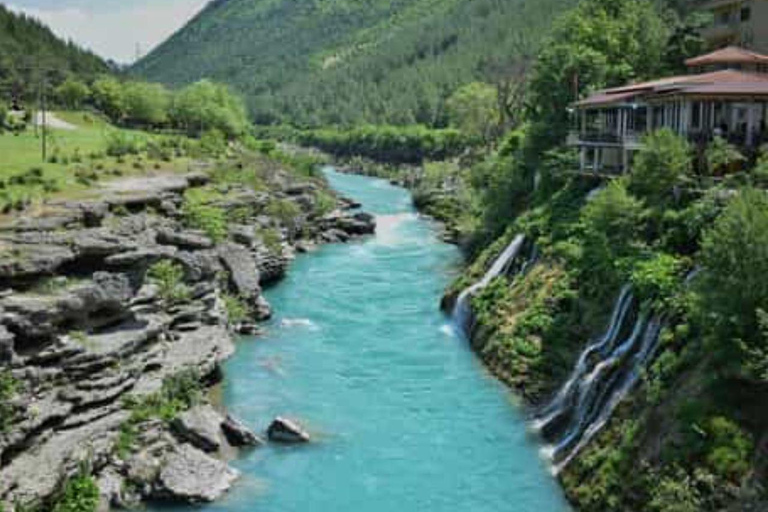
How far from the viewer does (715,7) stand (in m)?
67.2

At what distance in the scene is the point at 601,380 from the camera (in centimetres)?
3538

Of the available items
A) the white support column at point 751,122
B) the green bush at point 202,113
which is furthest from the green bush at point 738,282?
the green bush at point 202,113

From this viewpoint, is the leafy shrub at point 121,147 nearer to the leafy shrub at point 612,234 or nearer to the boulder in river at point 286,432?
the boulder in river at point 286,432

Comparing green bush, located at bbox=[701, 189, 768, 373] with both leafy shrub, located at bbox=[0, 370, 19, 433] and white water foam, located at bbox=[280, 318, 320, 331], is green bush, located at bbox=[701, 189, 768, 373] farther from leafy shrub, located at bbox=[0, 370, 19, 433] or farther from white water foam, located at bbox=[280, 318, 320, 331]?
white water foam, located at bbox=[280, 318, 320, 331]

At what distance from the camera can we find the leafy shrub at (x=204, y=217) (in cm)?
5947

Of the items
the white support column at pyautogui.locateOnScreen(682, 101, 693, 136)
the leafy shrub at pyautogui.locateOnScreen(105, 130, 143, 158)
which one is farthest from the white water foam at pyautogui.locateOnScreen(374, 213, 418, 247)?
the white support column at pyautogui.locateOnScreen(682, 101, 693, 136)

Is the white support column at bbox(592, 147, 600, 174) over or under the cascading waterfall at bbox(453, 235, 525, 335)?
over

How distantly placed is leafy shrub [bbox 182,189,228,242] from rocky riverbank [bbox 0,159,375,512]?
623 centimetres

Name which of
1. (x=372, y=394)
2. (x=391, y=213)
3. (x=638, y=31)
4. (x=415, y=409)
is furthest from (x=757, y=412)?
(x=391, y=213)

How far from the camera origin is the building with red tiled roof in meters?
43.0

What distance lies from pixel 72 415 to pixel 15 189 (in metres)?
22.1

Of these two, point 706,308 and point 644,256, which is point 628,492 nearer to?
point 706,308

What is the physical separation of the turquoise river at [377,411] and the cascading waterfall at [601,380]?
4.33ft

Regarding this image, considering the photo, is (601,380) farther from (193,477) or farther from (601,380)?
(193,477)
